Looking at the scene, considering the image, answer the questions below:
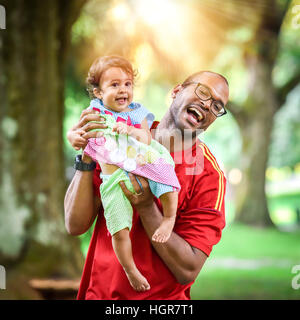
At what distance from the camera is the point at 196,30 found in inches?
247

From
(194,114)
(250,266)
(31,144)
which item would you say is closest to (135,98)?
(194,114)

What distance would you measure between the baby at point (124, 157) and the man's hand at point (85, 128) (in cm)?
1

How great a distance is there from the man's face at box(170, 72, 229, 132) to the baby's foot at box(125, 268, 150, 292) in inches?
16.8

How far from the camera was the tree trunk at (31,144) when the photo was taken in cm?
304

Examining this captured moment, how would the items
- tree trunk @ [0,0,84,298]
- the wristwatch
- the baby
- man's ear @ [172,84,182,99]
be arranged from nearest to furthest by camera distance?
1. the baby
2. the wristwatch
3. man's ear @ [172,84,182,99]
4. tree trunk @ [0,0,84,298]

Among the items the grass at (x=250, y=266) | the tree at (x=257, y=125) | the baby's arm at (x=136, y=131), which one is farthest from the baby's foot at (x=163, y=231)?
the tree at (x=257, y=125)

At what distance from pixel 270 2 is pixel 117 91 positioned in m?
4.97

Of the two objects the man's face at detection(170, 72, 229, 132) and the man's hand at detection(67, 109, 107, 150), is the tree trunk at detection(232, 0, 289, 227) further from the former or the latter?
the man's hand at detection(67, 109, 107, 150)

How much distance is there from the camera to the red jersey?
4.38 feet

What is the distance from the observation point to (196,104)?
4.31 ft

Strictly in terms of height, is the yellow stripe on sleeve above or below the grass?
above

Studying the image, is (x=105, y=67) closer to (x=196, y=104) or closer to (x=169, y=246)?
(x=196, y=104)

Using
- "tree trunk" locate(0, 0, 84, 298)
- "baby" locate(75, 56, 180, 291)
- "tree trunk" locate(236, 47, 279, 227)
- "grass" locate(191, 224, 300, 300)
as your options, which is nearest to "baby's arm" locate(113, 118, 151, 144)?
"baby" locate(75, 56, 180, 291)

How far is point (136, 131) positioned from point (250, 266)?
5.44 m
